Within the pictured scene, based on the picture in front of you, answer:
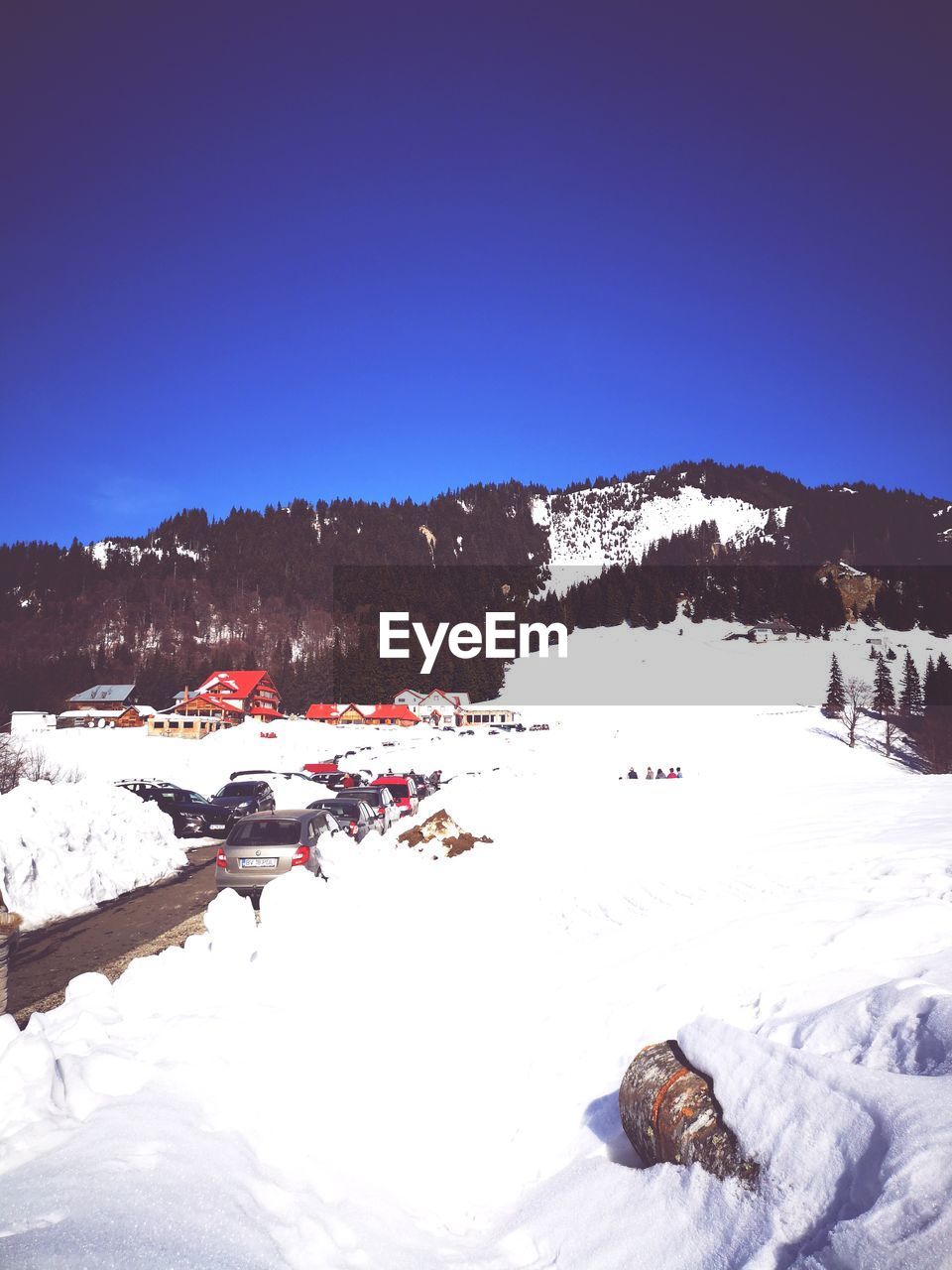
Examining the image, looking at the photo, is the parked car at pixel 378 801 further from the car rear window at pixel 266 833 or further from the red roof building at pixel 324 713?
the red roof building at pixel 324 713

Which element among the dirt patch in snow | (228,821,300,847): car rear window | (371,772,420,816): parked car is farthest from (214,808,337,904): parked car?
(371,772,420,816): parked car

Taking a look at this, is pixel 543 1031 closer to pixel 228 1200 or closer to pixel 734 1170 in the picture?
pixel 734 1170

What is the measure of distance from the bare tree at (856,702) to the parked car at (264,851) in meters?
63.8

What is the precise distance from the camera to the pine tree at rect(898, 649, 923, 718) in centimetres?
6814

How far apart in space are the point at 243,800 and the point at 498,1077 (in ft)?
→ 64.8

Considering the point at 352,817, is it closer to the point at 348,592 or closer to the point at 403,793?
the point at 403,793

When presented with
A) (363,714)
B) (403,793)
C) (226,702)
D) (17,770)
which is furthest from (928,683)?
(226,702)

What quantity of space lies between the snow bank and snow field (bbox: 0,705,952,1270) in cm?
520

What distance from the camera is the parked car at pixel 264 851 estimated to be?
1148 centimetres

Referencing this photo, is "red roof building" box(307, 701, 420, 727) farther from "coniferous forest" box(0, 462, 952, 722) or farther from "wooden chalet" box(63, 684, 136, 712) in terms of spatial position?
"wooden chalet" box(63, 684, 136, 712)

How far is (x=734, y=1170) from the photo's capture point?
3172 mm

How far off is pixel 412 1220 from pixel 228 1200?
1.14 m

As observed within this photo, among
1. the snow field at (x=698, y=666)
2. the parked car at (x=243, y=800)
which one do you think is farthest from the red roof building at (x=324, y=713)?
the parked car at (x=243, y=800)

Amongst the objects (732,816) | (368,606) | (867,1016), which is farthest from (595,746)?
(368,606)
